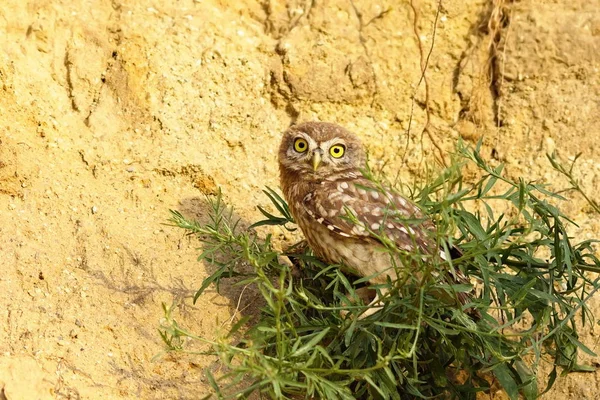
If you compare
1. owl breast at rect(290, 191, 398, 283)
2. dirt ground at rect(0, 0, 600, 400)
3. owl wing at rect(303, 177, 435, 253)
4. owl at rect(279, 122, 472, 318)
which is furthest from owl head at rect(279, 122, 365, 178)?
dirt ground at rect(0, 0, 600, 400)

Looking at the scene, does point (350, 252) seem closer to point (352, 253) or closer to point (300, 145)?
point (352, 253)

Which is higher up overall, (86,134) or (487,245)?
(487,245)

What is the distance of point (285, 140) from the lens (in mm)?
4824

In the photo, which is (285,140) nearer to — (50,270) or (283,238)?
(283,238)

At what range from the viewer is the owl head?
4.66m

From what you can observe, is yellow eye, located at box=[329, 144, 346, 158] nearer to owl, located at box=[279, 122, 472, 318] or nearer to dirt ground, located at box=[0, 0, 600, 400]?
owl, located at box=[279, 122, 472, 318]

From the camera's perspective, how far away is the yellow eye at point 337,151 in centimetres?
470

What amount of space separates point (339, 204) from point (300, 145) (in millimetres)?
529

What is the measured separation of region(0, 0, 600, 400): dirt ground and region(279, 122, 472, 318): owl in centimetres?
58

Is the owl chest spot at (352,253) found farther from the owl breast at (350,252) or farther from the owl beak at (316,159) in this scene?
the owl beak at (316,159)

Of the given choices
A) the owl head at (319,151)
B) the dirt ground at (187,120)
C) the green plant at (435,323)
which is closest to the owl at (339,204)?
the owl head at (319,151)

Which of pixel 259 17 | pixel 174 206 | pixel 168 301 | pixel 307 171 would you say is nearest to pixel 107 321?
pixel 168 301

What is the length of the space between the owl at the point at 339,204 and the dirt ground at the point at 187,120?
58cm

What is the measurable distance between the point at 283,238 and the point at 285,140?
0.64 metres
